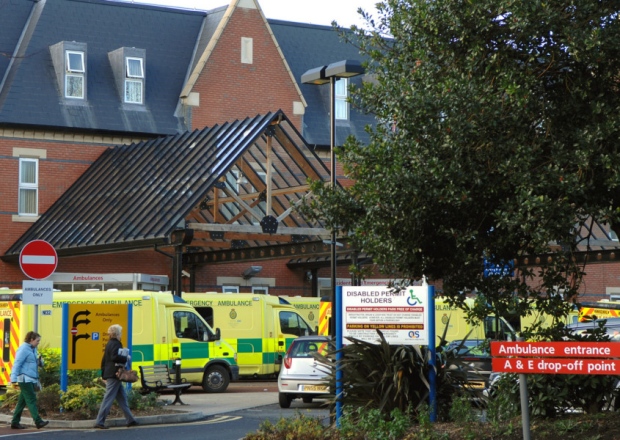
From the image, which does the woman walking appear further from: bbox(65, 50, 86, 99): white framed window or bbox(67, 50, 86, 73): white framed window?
bbox(67, 50, 86, 73): white framed window

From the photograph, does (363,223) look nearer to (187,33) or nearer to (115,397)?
(115,397)

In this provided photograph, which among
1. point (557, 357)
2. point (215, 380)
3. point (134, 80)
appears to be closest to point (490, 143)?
point (557, 357)

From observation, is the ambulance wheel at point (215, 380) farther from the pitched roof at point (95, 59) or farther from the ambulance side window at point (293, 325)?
the pitched roof at point (95, 59)

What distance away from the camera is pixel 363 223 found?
36.9ft

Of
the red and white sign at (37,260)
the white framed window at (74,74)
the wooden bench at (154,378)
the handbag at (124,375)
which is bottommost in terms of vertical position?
the wooden bench at (154,378)

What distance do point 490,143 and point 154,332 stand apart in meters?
15.9

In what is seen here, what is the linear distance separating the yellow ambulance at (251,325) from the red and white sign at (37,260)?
11488 mm

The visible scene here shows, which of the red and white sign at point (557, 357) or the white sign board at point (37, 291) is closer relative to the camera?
the red and white sign at point (557, 357)

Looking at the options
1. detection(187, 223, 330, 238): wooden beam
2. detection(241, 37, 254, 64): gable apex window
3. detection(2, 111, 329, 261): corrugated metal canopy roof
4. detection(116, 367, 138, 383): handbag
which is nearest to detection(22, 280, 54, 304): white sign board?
detection(116, 367, 138, 383): handbag

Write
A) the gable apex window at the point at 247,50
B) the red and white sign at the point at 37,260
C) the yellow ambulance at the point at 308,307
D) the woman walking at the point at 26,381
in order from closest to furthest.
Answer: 1. the woman walking at the point at 26,381
2. the red and white sign at the point at 37,260
3. the yellow ambulance at the point at 308,307
4. the gable apex window at the point at 247,50

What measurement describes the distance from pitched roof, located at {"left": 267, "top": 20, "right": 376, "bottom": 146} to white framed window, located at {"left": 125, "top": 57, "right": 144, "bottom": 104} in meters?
6.42

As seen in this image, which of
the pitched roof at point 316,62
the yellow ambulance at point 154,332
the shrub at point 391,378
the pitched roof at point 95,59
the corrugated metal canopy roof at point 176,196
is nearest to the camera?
the shrub at point 391,378

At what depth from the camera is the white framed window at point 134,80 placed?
122 ft

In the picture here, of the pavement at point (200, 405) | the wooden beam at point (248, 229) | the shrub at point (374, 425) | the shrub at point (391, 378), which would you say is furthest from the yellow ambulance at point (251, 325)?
the shrub at point (374, 425)
